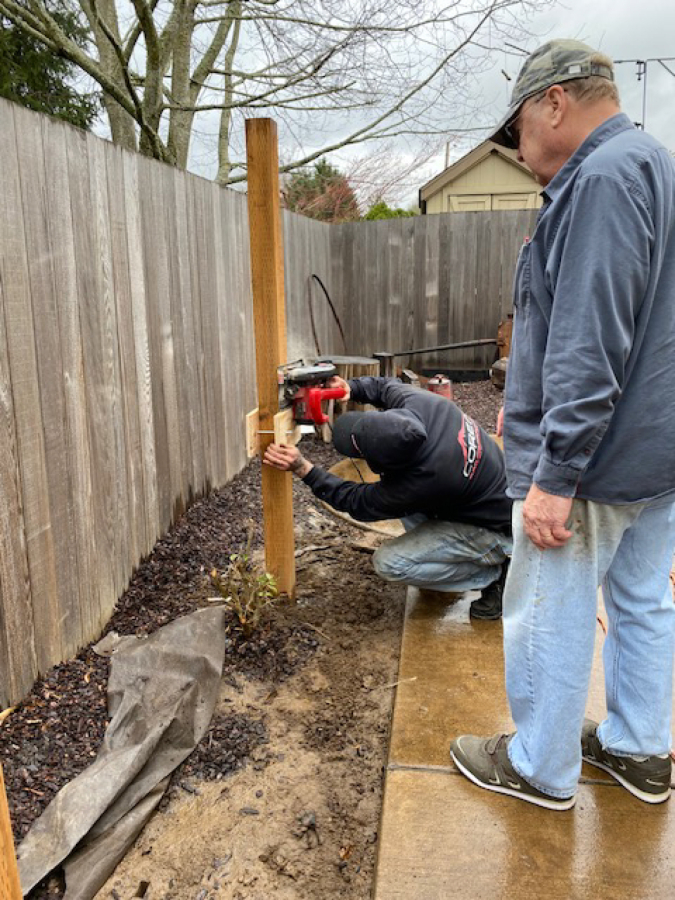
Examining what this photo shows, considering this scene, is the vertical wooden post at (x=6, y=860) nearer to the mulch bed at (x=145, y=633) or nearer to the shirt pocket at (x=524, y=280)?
the mulch bed at (x=145, y=633)

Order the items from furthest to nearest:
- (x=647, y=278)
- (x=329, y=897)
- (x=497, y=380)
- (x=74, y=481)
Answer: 1. (x=497, y=380)
2. (x=74, y=481)
3. (x=329, y=897)
4. (x=647, y=278)

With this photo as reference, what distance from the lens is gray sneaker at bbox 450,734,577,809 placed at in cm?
209

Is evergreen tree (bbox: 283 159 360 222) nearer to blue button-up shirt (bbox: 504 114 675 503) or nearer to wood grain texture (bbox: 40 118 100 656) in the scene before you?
wood grain texture (bbox: 40 118 100 656)

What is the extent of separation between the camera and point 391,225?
32.9 ft

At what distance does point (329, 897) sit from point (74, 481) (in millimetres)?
1721

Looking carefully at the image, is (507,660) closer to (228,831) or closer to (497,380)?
(228,831)

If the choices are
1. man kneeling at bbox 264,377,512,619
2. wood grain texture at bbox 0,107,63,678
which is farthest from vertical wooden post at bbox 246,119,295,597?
wood grain texture at bbox 0,107,63,678

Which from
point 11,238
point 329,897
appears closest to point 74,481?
point 11,238

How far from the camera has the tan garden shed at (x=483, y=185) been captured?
18.8 m

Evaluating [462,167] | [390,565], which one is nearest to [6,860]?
[390,565]

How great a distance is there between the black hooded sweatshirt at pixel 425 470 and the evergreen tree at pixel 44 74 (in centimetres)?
772

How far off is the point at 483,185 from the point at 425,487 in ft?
59.7

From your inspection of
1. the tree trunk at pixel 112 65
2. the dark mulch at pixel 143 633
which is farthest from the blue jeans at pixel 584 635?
the tree trunk at pixel 112 65

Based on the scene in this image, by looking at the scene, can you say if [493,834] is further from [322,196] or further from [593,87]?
[322,196]
